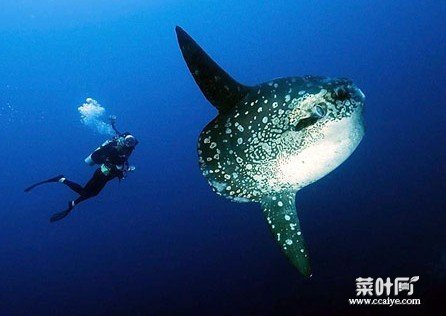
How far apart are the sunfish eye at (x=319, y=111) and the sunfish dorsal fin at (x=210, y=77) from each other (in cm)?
56

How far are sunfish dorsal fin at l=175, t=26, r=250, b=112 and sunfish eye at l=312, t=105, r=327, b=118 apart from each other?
560mm

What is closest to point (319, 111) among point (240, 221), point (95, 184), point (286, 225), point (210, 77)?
point (210, 77)

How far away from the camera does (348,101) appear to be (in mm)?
2643

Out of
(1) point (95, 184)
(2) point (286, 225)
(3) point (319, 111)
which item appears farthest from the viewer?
(1) point (95, 184)

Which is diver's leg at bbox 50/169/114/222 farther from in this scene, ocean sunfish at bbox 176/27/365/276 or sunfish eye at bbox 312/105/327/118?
sunfish eye at bbox 312/105/327/118

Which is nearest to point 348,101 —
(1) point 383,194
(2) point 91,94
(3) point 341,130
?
(3) point 341,130

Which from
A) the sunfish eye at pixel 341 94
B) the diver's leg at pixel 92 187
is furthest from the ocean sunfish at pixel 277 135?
the diver's leg at pixel 92 187

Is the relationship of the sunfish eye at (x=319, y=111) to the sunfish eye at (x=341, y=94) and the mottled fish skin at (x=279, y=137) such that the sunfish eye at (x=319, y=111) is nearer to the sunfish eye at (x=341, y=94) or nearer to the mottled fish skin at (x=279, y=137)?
the mottled fish skin at (x=279, y=137)

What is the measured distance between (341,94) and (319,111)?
20 centimetres

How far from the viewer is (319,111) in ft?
8.62

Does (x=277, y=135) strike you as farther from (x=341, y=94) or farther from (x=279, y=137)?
(x=341, y=94)

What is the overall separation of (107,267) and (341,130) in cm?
3497

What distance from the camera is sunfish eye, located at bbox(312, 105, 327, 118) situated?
8.53ft

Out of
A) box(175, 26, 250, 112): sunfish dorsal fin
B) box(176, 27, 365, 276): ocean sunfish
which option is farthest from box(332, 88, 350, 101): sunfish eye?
box(175, 26, 250, 112): sunfish dorsal fin
